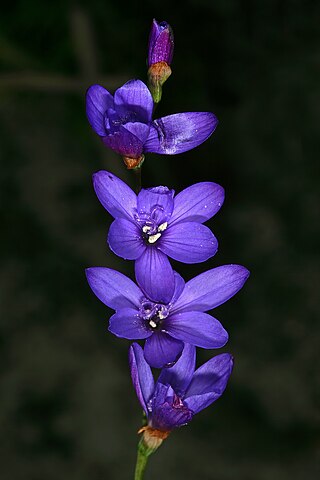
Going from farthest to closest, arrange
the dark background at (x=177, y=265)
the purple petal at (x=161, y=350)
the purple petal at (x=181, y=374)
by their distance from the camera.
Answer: the dark background at (x=177, y=265)
the purple petal at (x=181, y=374)
the purple petal at (x=161, y=350)

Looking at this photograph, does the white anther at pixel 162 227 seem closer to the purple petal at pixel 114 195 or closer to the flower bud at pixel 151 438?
the purple petal at pixel 114 195

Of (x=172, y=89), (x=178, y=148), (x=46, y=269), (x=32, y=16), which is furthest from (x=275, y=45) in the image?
(x=178, y=148)

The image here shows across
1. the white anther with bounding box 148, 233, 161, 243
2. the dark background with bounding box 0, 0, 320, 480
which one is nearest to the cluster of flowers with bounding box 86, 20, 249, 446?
the white anther with bounding box 148, 233, 161, 243

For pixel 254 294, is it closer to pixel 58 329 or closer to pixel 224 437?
pixel 224 437

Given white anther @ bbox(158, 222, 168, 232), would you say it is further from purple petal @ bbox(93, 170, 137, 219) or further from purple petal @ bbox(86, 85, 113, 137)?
purple petal @ bbox(86, 85, 113, 137)

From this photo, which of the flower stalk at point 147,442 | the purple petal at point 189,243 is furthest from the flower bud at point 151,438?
the purple petal at point 189,243

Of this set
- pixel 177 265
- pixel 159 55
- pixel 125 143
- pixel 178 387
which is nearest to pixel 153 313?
pixel 178 387
